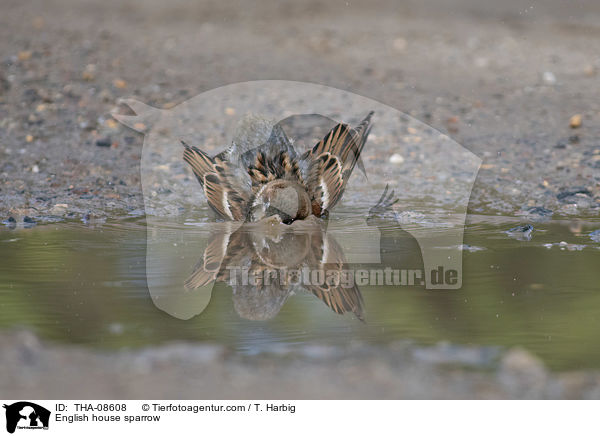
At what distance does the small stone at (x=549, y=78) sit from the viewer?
1105cm

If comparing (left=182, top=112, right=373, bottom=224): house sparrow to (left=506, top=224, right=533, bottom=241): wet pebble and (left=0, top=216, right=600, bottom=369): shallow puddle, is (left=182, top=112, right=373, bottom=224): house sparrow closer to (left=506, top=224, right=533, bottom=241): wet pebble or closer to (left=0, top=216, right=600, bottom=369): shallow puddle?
(left=0, top=216, right=600, bottom=369): shallow puddle

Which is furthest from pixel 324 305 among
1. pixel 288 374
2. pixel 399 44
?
pixel 399 44

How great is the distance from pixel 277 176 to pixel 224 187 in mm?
440

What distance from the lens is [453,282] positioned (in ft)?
17.2

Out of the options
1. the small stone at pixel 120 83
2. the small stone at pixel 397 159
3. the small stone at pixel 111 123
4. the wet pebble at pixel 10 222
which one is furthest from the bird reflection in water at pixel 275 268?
the small stone at pixel 120 83

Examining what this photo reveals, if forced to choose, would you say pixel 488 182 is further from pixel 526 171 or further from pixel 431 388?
pixel 431 388

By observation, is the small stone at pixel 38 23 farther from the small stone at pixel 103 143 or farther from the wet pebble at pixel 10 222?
the wet pebble at pixel 10 222

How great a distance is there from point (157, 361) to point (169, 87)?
7.28 meters

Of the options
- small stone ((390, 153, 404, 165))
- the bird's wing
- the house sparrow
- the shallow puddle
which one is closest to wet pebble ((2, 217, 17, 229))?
the shallow puddle

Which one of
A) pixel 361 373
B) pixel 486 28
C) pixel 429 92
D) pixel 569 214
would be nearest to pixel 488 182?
pixel 569 214

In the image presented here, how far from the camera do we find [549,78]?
11141 mm

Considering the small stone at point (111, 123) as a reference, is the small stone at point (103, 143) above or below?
below
